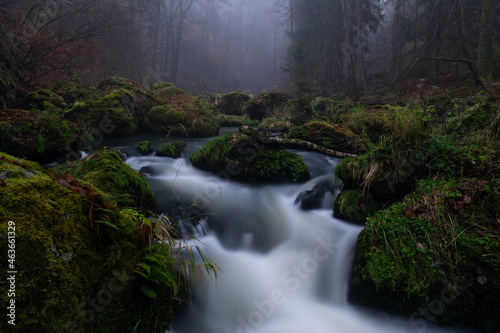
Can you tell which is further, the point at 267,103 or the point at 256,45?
the point at 256,45

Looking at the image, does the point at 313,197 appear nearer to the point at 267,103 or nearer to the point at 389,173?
the point at 389,173

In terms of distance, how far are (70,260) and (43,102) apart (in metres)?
9.14

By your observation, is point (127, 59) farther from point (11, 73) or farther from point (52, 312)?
point (52, 312)

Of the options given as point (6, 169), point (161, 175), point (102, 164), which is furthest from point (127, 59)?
point (6, 169)

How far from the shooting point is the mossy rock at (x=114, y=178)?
138 inches

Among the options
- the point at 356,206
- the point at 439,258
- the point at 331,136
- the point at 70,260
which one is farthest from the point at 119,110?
the point at 439,258

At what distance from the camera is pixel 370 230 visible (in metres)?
3.27

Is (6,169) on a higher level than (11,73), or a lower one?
lower

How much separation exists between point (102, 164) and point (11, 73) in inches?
317

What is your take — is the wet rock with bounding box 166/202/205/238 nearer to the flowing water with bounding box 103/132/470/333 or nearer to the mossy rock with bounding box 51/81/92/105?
the flowing water with bounding box 103/132/470/333

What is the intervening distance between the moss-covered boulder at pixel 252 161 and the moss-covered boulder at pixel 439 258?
2751mm

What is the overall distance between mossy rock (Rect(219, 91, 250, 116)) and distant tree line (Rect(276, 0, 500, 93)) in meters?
4.69

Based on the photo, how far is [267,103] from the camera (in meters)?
15.0

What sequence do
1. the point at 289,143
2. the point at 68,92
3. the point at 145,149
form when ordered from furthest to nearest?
1. the point at 68,92
2. the point at 145,149
3. the point at 289,143
